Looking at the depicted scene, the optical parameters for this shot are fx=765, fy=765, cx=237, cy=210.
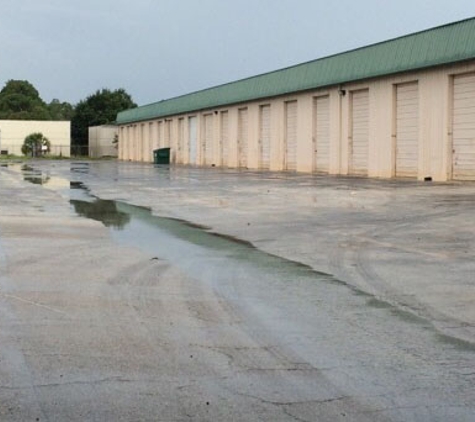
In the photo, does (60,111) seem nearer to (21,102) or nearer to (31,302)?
(21,102)

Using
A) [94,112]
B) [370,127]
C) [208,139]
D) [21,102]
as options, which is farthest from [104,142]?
[370,127]

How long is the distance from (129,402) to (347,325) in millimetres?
2628

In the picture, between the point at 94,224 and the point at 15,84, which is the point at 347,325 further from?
the point at 15,84

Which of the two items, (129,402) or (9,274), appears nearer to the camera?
(129,402)

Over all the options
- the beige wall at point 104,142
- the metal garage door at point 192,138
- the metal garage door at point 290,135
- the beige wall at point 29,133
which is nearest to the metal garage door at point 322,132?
the metal garage door at point 290,135

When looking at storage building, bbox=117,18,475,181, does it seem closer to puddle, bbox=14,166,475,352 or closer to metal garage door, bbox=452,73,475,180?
metal garage door, bbox=452,73,475,180

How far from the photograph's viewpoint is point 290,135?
47.0m

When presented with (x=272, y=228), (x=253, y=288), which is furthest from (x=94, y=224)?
(x=253, y=288)

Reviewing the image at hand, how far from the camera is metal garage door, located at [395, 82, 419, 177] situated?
34.1 m

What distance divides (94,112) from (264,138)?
75.4m

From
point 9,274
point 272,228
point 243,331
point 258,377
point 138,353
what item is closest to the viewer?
point 258,377

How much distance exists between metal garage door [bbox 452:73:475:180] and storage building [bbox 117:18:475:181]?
41 mm

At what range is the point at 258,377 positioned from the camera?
17.3ft

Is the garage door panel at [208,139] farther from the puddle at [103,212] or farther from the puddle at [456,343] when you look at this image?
the puddle at [456,343]
